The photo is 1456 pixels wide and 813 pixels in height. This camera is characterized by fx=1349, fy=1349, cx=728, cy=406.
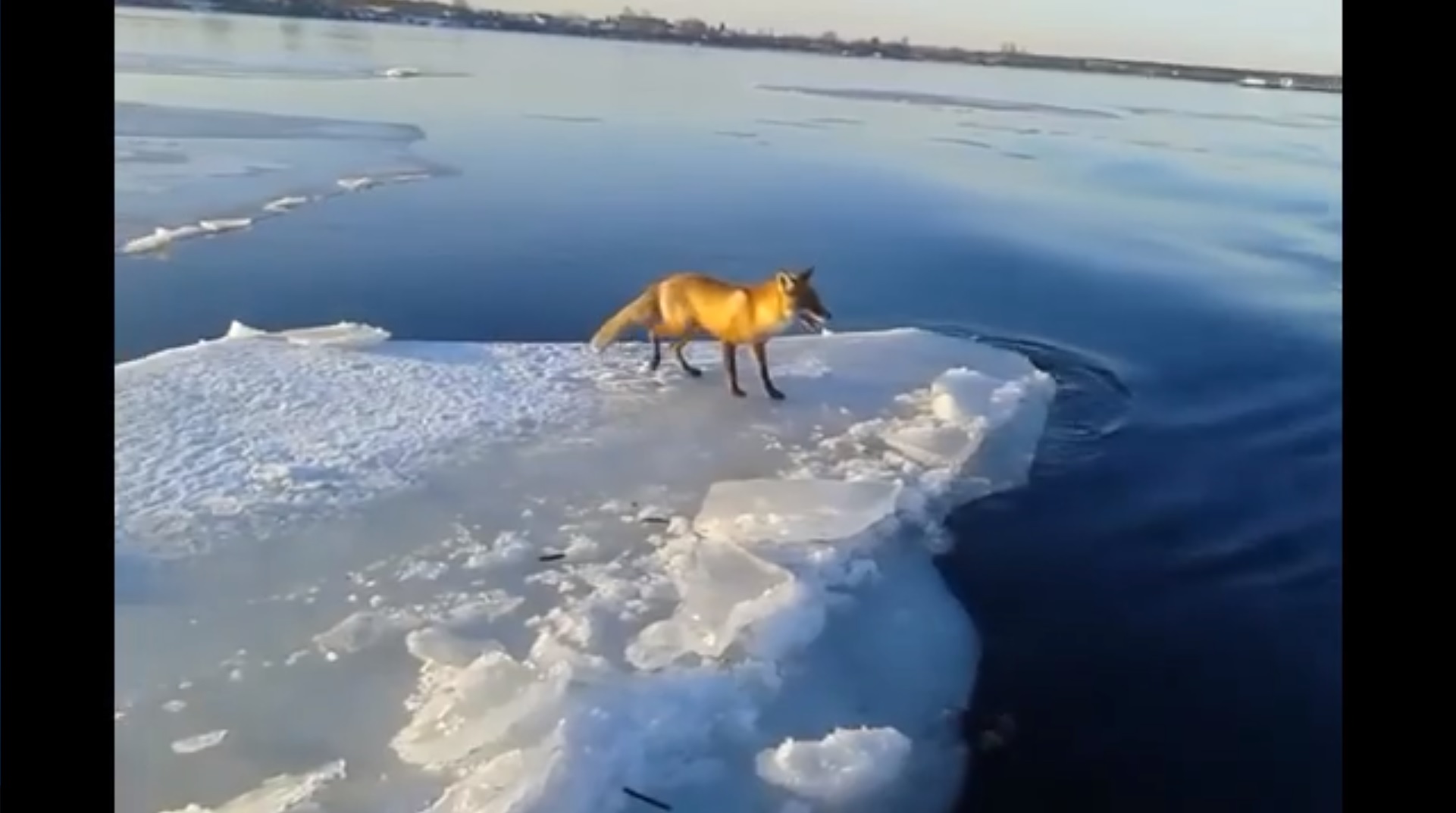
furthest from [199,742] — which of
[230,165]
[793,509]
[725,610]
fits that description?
[230,165]

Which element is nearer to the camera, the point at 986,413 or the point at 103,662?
the point at 103,662

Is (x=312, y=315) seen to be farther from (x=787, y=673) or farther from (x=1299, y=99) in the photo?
(x=1299, y=99)

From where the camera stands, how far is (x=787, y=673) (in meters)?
2.44

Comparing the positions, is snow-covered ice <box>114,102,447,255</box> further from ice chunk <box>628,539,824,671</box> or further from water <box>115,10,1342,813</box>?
ice chunk <box>628,539,824,671</box>

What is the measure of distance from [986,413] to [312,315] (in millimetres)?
2200

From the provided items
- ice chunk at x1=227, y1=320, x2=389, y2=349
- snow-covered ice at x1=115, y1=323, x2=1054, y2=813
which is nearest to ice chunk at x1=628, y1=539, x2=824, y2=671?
snow-covered ice at x1=115, y1=323, x2=1054, y2=813

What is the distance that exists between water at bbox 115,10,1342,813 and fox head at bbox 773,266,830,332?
756 mm

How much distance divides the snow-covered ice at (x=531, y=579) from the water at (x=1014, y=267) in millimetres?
215

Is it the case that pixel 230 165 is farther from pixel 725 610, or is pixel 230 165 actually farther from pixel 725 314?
pixel 725 610

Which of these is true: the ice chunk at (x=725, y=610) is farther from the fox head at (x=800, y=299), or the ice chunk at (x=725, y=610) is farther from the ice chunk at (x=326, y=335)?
the ice chunk at (x=326, y=335)

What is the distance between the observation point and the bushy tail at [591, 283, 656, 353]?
4.14 meters

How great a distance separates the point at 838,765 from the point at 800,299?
71.0 inches

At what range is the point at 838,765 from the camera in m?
2.16
